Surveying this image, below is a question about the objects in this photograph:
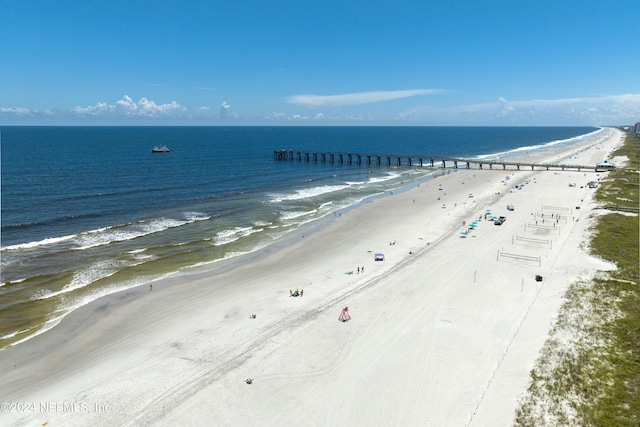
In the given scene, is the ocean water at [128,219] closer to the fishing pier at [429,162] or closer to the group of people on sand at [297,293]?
the group of people on sand at [297,293]

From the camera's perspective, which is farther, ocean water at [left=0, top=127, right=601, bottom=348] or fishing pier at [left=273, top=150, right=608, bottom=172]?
fishing pier at [left=273, top=150, right=608, bottom=172]

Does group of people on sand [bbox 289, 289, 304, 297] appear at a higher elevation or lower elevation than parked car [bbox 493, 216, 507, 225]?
lower

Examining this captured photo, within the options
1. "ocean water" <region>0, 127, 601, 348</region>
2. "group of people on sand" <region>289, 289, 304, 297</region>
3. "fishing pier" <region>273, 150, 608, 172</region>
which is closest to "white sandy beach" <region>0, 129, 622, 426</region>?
"group of people on sand" <region>289, 289, 304, 297</region>

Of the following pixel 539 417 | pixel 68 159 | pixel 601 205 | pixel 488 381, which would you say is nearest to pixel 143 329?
pixel 488 381

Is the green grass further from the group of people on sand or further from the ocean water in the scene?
the ocean water

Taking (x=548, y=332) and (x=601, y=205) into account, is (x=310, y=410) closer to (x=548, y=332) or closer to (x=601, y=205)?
(x=548, y=332)

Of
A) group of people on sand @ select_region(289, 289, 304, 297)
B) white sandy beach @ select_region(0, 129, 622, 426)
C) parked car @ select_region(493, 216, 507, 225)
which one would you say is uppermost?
parked car @ select_region(493, 216, 507, 225)
